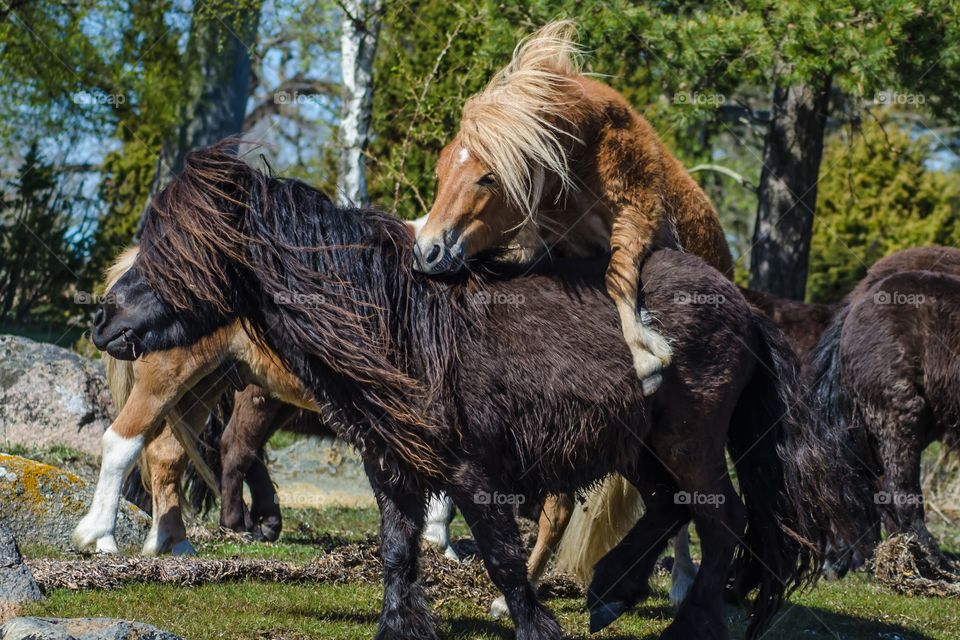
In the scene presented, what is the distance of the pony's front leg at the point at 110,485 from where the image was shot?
6496 mm

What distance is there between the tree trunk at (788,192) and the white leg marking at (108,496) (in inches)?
319

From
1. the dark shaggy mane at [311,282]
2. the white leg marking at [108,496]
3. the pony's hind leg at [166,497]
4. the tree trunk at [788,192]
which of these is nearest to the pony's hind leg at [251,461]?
the pony's hind leg at [166,497]

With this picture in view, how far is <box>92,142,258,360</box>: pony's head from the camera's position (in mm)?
4477

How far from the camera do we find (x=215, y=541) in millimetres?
7691

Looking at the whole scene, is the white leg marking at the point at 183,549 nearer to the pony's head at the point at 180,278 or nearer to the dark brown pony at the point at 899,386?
the pony's head at the point at 180,278

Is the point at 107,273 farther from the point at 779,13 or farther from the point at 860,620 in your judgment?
the point at 779,13

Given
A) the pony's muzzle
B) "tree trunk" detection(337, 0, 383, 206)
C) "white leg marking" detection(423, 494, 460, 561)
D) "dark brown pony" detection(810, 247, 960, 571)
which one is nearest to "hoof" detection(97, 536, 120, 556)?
"white leg marking" detection(423, 494, 460, 561)

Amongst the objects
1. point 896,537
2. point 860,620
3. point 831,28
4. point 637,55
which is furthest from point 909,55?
point 860,620

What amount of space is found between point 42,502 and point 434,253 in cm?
353

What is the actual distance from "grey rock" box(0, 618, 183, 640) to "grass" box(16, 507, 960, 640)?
2.57 ft

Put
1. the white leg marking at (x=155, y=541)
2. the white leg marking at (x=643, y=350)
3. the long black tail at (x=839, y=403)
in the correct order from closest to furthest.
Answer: the white leg marking at (x=643, y=350), the white leg marking at (x=155, y=541), the long black tail at (x=839, y=403)

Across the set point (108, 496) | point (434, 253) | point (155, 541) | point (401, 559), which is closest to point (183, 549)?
point (155, 541)

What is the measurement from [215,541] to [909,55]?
7.51 metres

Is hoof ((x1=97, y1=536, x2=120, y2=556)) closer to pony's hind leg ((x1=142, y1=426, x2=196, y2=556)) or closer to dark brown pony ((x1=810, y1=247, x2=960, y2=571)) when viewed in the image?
pony's hind leg ((x1=142, y1=426, x2=196, y2=556))
